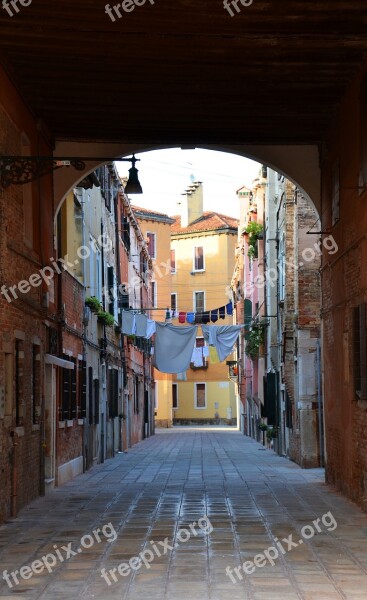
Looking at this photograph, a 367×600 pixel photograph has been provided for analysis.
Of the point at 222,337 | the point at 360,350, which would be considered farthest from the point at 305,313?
the point at 222,337

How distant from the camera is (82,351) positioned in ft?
67.7

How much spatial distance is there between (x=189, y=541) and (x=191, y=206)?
62217 millimetres

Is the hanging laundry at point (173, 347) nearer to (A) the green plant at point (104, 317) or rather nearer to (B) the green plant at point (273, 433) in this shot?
(B) the green plant at point (273, 433)

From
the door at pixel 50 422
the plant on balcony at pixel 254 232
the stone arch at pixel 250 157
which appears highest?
the plant on balcony at pixel 254 232

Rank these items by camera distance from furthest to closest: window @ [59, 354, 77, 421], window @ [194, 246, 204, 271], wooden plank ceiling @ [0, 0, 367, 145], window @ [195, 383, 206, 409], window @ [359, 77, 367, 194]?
window @ [194, 246, 204, 271]
window @ [195, 383, 206, 409]
window @ [59, 354, 77, 421]
window @ [359, 77, 367, 194]
wooden plank ceiling @ [0, 0, 367, 145]

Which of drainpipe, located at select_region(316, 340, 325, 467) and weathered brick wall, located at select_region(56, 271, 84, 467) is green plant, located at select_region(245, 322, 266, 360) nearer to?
drainpipe, located at select_region(316, 340, 325, 467)

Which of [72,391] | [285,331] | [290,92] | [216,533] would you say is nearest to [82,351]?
[72,391]

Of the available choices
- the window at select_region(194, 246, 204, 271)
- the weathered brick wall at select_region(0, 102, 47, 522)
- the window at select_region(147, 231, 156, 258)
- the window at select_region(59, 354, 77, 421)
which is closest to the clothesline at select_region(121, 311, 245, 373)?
the window at select_region(59, 354, 77, 421)

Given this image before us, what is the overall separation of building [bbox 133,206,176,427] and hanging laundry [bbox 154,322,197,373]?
27.7m

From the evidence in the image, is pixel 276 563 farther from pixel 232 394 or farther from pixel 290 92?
pixel 232 394

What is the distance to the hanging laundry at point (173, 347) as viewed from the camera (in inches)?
1233

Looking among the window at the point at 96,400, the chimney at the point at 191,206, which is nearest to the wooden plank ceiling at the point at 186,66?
the window at the point at 96,400

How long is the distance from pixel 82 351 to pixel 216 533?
1039cm

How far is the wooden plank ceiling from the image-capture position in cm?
1059
